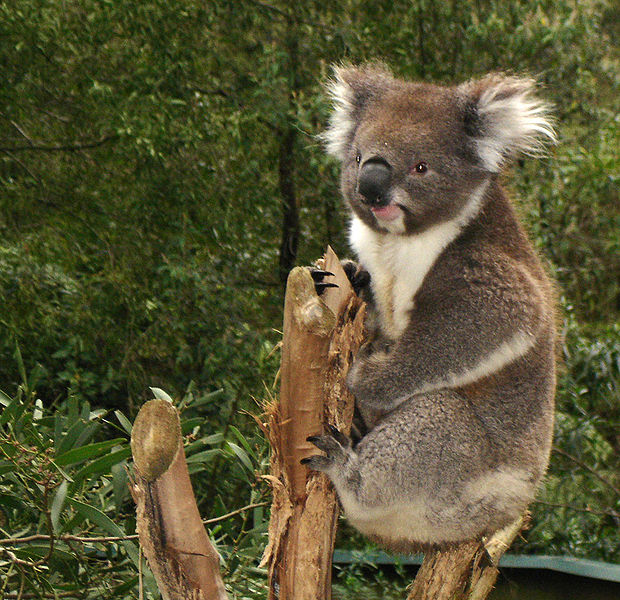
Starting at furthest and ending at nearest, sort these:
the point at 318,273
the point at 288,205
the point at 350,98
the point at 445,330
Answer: the point at 288,205
the point at 350,98
the point at 445,330
the point at 318,273

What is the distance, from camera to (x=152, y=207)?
4.30 m

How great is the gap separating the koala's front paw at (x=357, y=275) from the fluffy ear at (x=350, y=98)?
1.31 ft

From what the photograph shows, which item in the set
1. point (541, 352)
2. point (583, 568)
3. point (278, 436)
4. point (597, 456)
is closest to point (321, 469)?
point (278, 436)

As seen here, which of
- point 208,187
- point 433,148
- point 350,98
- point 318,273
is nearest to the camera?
point 318,273

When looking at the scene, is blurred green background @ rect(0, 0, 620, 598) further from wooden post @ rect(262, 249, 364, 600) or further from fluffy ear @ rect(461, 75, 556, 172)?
wooden post @ rect(262, 249, 364, 600)

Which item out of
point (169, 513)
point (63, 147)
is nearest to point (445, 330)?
point (169, 513)

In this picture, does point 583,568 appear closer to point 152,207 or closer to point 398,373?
point 398,373

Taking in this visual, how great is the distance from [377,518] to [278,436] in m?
0.45

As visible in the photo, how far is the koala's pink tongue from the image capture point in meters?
2.28

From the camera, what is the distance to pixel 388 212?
7.53 ft

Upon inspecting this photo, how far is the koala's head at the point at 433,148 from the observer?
2.29m

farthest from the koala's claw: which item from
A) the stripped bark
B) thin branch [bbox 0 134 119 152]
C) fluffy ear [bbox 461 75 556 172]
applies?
thin branch [bbox 0 134 119 152]

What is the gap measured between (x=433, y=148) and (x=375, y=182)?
22cm

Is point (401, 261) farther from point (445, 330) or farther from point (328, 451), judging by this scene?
point (328, 451)
